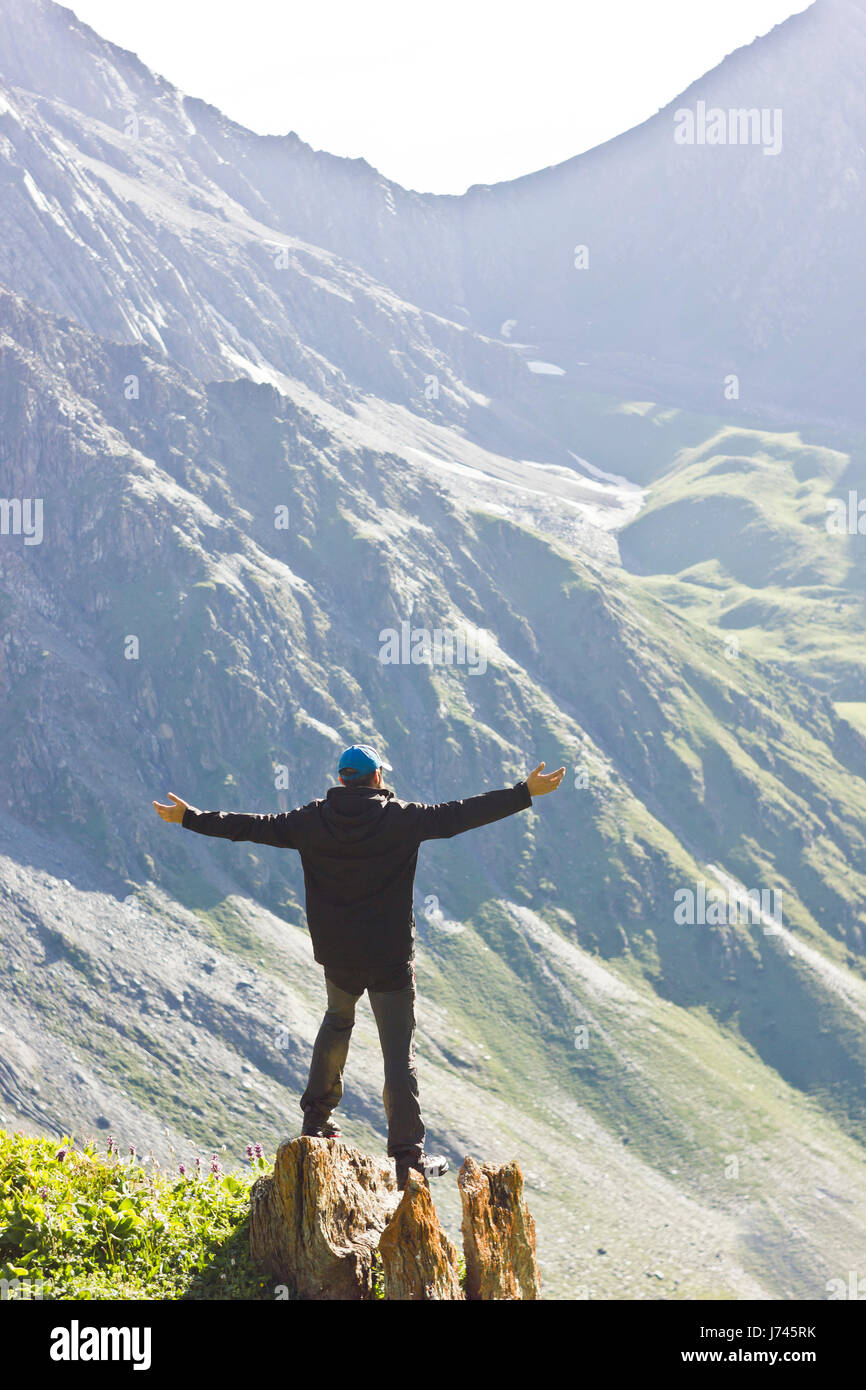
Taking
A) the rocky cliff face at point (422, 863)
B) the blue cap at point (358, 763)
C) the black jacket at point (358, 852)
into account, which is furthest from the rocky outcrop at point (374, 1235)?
the rocky cliff face at point (422, 863)

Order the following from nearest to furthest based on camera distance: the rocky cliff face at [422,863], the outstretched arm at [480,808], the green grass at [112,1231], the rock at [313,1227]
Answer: the green grass at [112,1231]
the rock at [313,1227]
the outstretched arm at [480,808]
the rocky cliff face at [422,863]

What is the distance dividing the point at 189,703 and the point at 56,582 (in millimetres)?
26782

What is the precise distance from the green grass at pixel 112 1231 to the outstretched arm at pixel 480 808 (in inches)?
184

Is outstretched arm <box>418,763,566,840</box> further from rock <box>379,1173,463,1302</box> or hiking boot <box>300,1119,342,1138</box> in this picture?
hiking boot <box>300,1119,342,1138</box>

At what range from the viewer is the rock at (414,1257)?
10836 mm

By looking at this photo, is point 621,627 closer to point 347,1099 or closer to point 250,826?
point 347,1099

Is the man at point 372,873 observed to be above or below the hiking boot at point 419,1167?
above

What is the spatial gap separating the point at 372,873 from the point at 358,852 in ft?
0.92

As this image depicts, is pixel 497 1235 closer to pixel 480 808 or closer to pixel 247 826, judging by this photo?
pixel 480 808

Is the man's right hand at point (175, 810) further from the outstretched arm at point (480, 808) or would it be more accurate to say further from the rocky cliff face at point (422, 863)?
the rocky cliff face at point (422, 863)

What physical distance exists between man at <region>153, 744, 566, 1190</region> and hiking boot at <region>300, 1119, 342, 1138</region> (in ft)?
3.05

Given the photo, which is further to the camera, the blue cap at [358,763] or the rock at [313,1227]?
the blue cap at [358,763]
